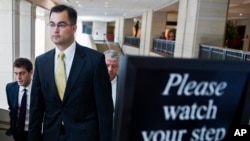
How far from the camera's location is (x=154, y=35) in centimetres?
1752

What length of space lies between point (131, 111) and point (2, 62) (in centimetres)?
777

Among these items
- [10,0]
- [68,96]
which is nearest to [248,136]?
[68,96]

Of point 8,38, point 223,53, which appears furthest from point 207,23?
point 8,38

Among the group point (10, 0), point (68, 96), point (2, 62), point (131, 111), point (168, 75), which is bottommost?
point (2, 62)

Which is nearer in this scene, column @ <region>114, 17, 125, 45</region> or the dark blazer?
the dark blazer

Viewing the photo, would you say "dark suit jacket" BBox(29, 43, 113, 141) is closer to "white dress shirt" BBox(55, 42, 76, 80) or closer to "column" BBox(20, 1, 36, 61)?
"white dress shirt" BBox(55, 42, 76, 80)

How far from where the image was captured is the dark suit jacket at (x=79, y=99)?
1650 mm

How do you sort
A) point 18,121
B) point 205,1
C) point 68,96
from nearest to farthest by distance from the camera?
point 68,96, point 18,121, point 205,1

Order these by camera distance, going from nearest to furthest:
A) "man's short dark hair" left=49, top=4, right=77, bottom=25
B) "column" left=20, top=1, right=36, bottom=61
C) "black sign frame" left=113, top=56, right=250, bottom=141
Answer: "black sign frame" left=113, top=56, right=250, bottom=141, "man's short dark hair" left=49, top=4, right=77, bottom=25, "column" left=20, top=1, right=36, bottom=61

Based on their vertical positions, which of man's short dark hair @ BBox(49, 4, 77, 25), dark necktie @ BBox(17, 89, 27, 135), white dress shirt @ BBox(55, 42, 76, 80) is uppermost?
man's short dark hair @ BBox(49, 4, 77, 25)

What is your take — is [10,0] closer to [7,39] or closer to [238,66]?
[7,39]

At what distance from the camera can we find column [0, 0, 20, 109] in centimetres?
734

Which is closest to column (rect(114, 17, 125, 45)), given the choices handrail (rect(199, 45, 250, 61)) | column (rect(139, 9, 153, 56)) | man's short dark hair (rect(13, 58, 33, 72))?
column (rect(139, 9, 153, 56))

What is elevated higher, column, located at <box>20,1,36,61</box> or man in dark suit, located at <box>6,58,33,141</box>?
column, located at <box>20,1,36,61</box>
